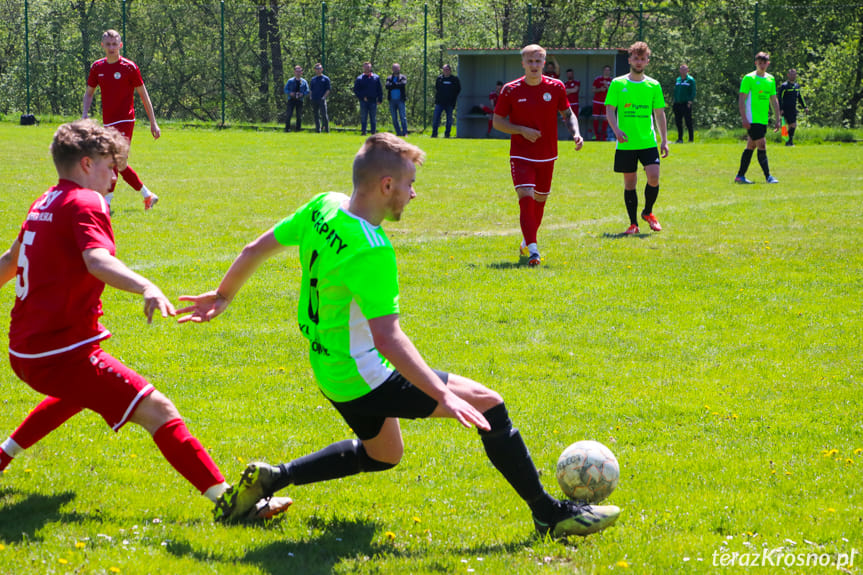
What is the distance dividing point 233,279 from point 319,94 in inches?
1069

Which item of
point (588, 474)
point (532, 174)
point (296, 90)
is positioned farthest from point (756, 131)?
point (296, 90)

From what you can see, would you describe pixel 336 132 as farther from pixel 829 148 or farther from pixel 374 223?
pixel 374 223

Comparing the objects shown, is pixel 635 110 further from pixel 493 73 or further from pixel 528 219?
pixel 493 73

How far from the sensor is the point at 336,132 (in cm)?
3188

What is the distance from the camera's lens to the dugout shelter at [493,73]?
3183cm

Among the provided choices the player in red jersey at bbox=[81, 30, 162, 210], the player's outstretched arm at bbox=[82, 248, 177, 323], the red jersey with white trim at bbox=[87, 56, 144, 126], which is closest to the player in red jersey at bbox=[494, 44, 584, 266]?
the player in red jersey at bbox=[81, 30, 162, 210]

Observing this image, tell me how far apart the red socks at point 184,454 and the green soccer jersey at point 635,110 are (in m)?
9.31

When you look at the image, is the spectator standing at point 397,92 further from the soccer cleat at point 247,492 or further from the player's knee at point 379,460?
the soccer cleat at point 247,492

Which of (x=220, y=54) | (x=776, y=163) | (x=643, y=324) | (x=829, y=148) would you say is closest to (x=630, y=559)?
(x=643, y=324)

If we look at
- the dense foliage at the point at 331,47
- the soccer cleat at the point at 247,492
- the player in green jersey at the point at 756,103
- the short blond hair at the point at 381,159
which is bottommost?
the soccer cleat at the point at 247,492

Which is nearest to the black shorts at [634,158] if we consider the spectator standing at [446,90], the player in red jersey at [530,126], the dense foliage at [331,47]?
the player in red jersey at [530,126]

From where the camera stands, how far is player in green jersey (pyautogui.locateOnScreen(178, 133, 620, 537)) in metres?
3.42

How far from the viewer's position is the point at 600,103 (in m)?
29.0

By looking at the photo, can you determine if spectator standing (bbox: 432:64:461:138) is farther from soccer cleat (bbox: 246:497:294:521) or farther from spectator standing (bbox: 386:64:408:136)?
soccer cleat (bbox: 246:497:294:521)
